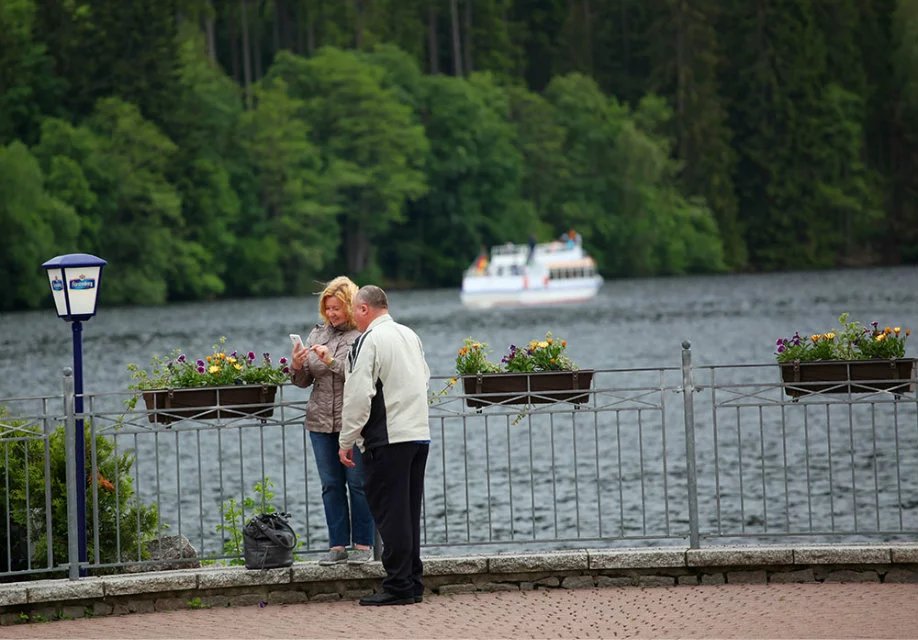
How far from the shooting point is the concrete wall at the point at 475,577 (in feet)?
37.6

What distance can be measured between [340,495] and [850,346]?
12.3ft

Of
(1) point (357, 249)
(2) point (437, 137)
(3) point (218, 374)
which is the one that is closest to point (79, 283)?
(3) point (218, 374)

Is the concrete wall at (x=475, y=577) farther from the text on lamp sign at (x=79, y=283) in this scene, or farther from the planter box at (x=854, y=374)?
the text on lamp sign at (x=79, y=283)

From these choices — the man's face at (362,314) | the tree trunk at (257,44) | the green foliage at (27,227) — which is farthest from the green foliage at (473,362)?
the tree trunk at (257,44)

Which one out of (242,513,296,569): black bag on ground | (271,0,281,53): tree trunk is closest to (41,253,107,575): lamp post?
(242,513,296,569): black bag on ground

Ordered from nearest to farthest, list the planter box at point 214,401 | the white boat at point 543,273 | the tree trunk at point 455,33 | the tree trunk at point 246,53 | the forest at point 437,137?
the planter box at point 214,401, the forest at point 437,137, the white boat at point 543,273, the tree trunk at point 246,53, the tree trunk at point 455,33

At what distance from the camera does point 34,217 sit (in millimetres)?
84625

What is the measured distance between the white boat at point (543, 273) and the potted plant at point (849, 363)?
92.3 m

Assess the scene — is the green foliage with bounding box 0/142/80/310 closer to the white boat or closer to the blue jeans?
the white boat

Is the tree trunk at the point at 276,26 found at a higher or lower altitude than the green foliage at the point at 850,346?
higher

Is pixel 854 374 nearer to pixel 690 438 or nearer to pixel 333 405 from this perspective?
pixel 690 438

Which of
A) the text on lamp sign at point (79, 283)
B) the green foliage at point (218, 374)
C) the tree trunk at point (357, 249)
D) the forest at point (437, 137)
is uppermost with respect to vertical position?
the forest at point (437, 137)

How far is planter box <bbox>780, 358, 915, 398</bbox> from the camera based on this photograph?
12.4 m

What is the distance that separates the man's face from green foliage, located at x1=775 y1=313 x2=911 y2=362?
10.0 ft
